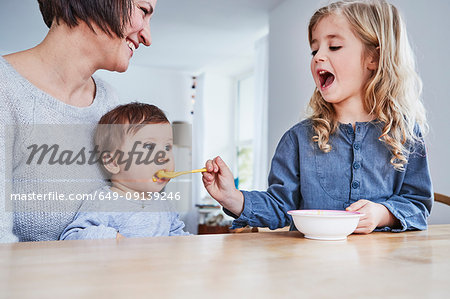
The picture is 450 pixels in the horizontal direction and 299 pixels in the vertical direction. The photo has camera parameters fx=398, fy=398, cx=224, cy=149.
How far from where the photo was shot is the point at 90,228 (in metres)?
0.81

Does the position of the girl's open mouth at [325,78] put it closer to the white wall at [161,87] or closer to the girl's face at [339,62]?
the girl's face at [339,62]

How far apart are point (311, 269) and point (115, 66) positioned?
655 millimetres

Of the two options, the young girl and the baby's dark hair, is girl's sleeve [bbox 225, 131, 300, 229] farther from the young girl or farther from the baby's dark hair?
the baby's dark hair

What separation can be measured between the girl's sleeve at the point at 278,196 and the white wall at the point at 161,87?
3928 millimetres

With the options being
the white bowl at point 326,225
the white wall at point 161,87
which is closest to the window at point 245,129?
the white wall at point 161,87

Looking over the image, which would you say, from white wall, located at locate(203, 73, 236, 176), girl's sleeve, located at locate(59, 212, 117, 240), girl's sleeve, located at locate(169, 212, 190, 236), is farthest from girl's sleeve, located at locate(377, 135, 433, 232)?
white wall, located at locate(203, 73, 236, 176)

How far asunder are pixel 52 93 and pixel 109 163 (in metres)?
0.20

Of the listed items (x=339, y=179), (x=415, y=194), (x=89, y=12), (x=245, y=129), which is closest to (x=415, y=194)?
(x=415, y=194)

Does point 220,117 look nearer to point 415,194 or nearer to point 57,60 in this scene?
point 415,194

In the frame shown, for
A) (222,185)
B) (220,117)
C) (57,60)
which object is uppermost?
(220,117)

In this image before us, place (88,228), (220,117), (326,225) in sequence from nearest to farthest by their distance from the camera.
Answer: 1. (326,225)
2. (88,228)
3. (220,117)

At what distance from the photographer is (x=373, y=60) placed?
1.17 m

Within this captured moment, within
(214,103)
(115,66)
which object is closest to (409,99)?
(115,66)

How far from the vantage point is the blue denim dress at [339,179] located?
1021mm
